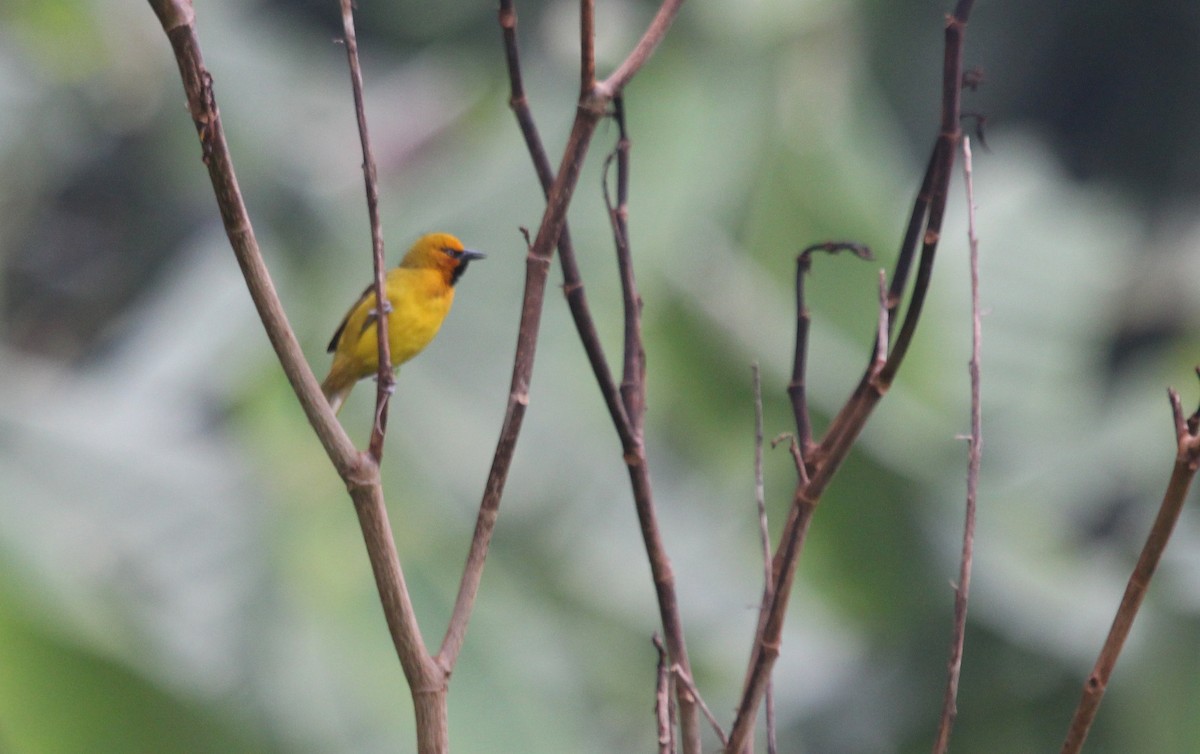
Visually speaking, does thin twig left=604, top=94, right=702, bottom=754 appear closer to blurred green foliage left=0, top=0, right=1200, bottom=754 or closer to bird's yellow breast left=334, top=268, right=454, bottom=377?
bird's yellow breast left=334, top=268, right=454, bottom=377

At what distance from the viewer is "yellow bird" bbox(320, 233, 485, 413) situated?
1547 mm

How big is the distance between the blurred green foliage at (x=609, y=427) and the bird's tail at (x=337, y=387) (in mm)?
311

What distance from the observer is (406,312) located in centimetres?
154

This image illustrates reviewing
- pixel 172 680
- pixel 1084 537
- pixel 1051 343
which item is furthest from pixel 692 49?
pixel 172 680

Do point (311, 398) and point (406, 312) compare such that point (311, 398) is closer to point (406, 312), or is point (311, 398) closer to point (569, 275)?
point (569, 275)

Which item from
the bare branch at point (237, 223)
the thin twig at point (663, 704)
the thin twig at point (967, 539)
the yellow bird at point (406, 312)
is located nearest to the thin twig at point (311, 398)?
the bare branch at point (237, 223)

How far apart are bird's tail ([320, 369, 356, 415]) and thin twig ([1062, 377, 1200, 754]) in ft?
4.00

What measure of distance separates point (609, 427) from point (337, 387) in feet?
3.49

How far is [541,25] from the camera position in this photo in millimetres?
4094

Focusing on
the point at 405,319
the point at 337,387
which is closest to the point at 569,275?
the point at 405,319

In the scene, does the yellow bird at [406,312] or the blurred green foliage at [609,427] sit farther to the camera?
the blurred green foliage at [609,427]

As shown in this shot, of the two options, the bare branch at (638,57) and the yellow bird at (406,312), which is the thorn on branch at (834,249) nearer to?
the bare branch at (638,57)

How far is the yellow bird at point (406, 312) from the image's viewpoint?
1547mm

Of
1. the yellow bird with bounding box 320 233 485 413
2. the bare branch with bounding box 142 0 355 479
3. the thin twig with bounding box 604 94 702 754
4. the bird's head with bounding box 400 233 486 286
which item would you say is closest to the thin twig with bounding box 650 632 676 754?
the thin twig with bounding box 604 94 702 754
